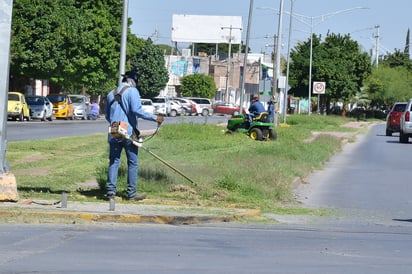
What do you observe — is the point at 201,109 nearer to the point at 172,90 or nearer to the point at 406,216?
the point at 172,90

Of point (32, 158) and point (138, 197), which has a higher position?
point (138, 197)

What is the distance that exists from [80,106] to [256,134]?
1116 inches

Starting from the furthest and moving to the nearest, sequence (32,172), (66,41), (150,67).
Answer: (150,67) → (66,41) → (32,172)

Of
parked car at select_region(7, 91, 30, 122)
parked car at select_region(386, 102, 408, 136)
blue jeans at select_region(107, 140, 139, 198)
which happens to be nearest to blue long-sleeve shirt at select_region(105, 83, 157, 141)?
blue jeans at select_region(107, 140, 139, 198)

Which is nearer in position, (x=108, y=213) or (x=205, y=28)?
(x=108, y=213)

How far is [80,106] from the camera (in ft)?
196

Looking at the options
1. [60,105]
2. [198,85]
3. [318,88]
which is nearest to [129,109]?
[60,105]

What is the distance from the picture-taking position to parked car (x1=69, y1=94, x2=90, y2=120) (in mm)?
59531

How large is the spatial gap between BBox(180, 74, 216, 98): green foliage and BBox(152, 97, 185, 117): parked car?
1966cm

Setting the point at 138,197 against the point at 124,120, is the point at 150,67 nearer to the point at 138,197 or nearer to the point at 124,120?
the point at 138,197

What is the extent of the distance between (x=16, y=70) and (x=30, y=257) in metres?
47.2

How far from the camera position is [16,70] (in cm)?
5462

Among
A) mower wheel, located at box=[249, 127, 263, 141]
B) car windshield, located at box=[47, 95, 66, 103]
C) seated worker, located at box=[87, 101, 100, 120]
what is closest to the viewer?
mower wheel, located at box=[249, 127, 263, 141]

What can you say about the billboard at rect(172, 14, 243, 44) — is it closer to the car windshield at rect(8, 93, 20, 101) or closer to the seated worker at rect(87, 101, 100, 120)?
the seated worker at rect(87, 101, 100, 120)
